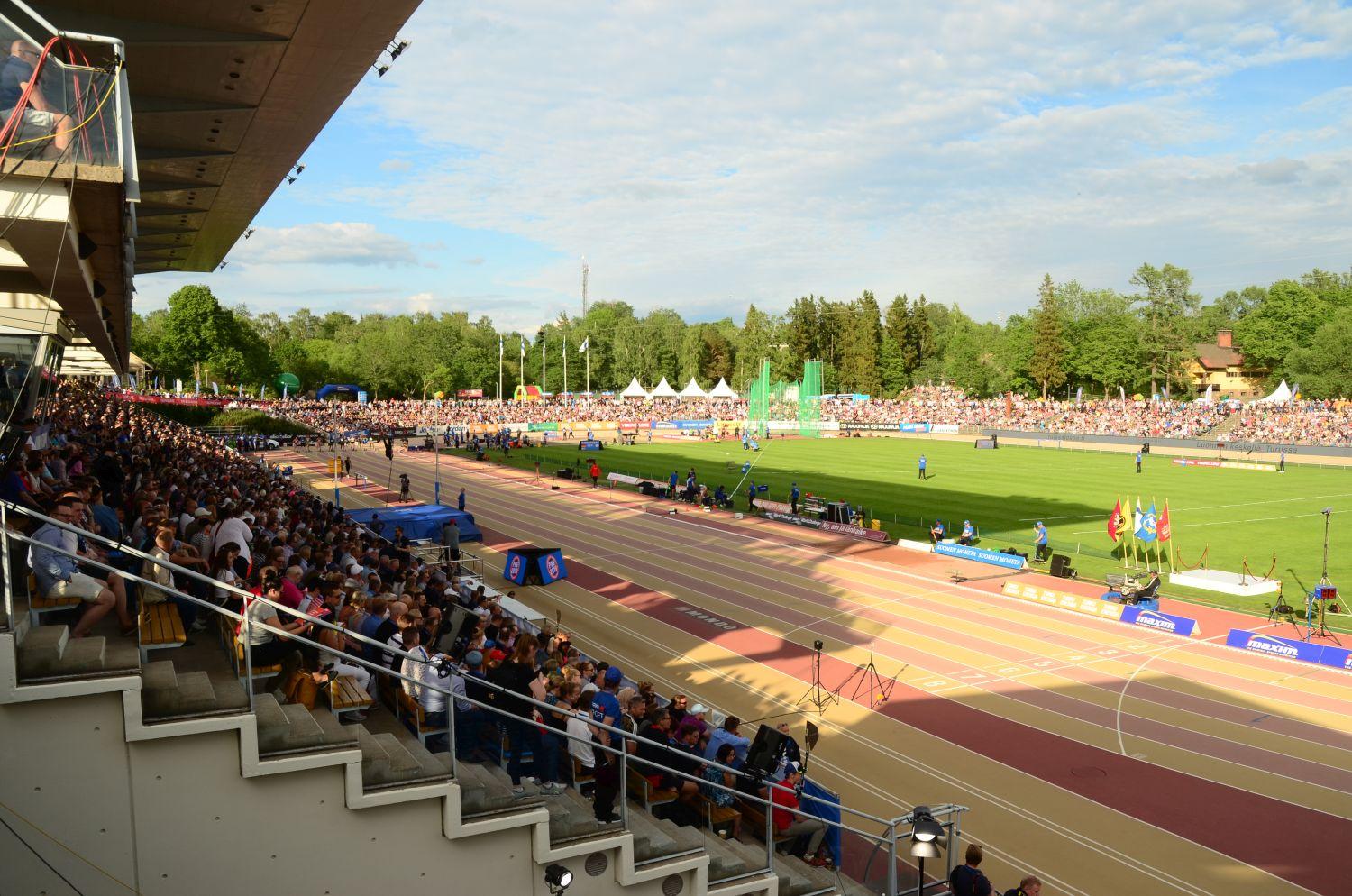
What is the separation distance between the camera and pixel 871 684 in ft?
55.9

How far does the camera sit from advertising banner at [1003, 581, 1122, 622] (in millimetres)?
21953

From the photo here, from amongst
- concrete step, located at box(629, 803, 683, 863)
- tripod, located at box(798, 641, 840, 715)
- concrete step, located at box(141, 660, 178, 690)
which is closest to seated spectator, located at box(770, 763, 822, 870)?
concrete step, located at box(629, 803, 683, 863)

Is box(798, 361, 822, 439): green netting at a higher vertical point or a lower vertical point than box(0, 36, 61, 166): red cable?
lower

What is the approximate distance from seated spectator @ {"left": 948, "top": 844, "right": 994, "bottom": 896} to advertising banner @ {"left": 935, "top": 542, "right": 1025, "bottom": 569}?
19.8 meters

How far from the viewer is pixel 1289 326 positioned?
10225cm

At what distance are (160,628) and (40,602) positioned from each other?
35.0 inches

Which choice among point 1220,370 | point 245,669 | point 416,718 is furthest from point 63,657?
point 1220,370

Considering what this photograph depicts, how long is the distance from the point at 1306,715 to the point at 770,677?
9498mm

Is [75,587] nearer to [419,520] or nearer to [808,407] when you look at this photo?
[419,520]

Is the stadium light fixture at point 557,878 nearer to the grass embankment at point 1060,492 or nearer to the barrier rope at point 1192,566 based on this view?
the grass embankment at point 1060,492

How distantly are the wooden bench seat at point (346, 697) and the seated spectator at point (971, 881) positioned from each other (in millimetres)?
5703

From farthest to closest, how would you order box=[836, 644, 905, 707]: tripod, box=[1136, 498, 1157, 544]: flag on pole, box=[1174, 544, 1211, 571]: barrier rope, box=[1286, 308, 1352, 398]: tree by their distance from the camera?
box=[1286, 308, 1352, 398]: tree → box=[1174, 544, 1211, 571]: barrier rope → box=[1136, 498, 1157, 544]: flag on pole → box=[836, 644, 905, 707]: tripod

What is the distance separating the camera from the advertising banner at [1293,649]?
18000mm

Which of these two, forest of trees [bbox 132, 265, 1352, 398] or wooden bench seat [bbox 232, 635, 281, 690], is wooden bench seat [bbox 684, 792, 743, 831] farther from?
forest of trees [bbox 132, 265, 1352, 398]
